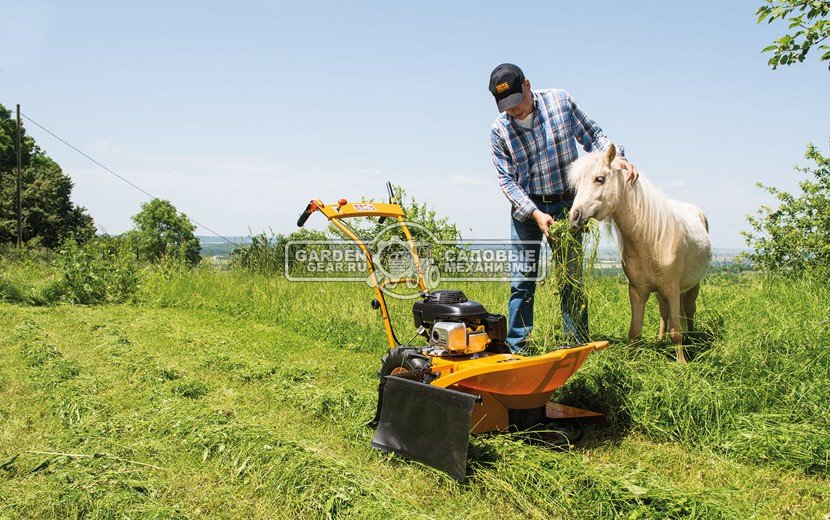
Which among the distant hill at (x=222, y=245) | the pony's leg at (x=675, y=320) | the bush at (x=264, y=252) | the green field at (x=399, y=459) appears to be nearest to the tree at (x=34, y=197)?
the distant hill at (x=222, y=245)

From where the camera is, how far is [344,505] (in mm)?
2873

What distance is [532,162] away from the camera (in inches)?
179

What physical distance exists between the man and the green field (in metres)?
0.28

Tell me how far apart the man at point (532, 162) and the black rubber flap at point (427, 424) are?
1305 mm

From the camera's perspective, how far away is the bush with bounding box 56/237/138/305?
11438 millimetres

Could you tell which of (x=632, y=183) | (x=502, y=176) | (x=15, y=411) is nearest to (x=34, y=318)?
(x=15, y=411)

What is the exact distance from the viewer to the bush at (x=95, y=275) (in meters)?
11.4

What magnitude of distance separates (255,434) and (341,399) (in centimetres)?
90

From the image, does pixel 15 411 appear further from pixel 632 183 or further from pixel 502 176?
pixel 632 183

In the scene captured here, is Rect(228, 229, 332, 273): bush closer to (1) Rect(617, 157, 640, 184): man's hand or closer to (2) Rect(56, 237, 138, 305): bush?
(2) Rect(56, 237, 138, 305): bush

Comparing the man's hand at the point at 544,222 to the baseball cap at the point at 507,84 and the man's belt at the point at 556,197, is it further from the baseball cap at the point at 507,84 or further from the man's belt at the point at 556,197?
the baseball cap at the point at 507,84

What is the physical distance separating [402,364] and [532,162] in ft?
5.73

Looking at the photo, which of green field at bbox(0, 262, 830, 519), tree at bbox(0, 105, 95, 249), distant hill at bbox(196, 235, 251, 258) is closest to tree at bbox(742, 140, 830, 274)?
green field at bbox(0, 262, 830, 519)

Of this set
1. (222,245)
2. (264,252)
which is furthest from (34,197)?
(264,252)
